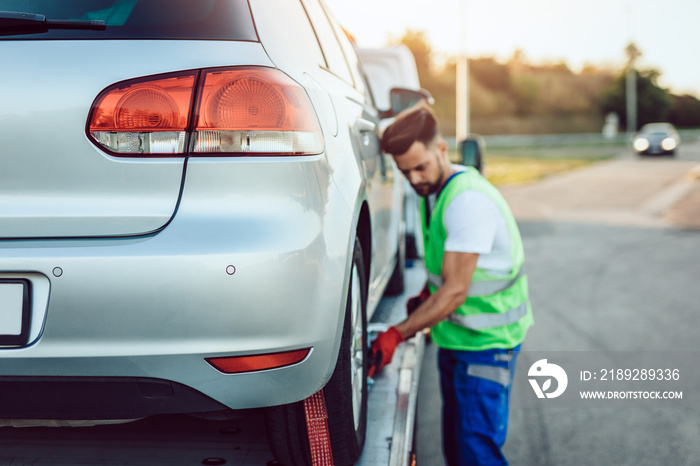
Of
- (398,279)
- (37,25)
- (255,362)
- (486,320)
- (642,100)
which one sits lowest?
(642,100)

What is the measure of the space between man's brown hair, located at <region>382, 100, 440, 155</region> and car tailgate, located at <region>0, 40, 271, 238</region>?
1.26 meters

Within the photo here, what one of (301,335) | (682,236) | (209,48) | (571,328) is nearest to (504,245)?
(301,335)

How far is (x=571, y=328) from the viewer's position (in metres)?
5.12

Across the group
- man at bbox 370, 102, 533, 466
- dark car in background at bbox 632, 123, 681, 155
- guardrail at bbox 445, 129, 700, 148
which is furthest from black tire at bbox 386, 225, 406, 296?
guardrail at bbox 445, 129, 700, 148

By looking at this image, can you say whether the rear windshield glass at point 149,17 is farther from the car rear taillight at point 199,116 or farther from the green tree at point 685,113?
the green tree at point 685,113

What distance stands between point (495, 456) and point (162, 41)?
1.87 metres

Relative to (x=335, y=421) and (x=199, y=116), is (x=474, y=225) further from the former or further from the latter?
(x=199, y=116)

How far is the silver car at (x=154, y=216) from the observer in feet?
5.38

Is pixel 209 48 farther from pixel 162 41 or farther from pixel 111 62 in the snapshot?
pixel 111 62

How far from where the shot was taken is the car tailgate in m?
1.67

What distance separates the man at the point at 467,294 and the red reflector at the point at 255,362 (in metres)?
0.97

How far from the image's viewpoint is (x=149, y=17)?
5.81 feet

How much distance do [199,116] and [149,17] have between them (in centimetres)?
29

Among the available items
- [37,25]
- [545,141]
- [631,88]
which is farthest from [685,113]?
[37,25]
